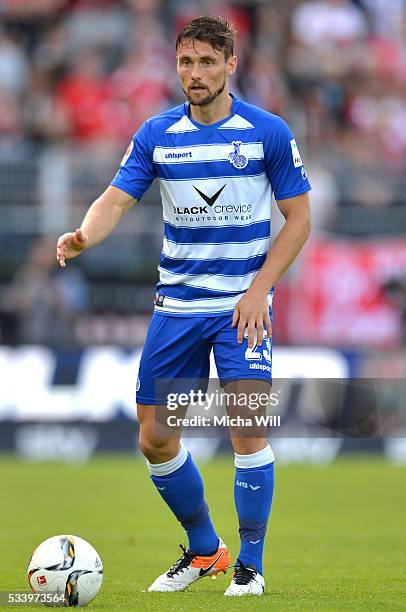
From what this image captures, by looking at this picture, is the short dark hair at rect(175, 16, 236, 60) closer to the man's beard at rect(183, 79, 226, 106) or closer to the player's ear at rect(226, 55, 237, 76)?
the player's ear at rect(226, 55, 237, 76)

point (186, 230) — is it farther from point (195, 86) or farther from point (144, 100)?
point (144, 100)

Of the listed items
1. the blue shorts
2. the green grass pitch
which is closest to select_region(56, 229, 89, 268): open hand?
the blue shorts

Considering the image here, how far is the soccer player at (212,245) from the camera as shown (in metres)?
5.98

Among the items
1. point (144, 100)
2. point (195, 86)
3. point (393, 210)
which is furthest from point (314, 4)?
point (195, 86)

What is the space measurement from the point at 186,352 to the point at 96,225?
2.55ft

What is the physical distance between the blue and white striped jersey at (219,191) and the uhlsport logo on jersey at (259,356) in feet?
0.85

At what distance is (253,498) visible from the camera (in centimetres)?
598

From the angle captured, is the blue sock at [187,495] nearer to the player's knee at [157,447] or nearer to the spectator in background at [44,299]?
the player's knee at [157,447]

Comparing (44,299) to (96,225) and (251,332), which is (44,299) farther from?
(251,332)

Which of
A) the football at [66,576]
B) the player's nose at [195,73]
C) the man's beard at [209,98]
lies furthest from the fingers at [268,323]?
the football at [66,576]

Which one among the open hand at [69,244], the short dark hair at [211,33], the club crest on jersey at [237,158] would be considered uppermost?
the short dark hair at [211,33]

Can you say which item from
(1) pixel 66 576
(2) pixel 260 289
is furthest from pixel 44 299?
(1) pixel 66 576

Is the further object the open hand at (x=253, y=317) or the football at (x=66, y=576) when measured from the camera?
the open hand at (x=253, y=317)

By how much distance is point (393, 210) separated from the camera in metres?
14.5
